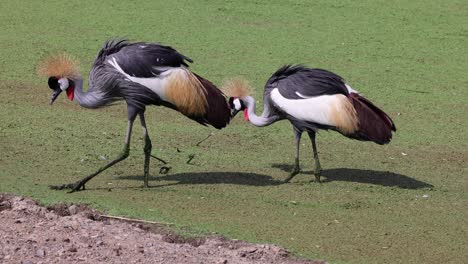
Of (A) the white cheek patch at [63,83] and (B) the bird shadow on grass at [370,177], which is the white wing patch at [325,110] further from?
(A) the white cheek patch at [63,83]

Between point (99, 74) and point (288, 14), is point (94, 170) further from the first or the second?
point (288, 14)

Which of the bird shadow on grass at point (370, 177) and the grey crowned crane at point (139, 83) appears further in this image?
the bird shadow on grass at point (370, 177)

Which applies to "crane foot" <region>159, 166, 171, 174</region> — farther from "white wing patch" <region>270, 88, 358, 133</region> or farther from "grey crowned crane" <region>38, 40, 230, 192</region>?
"white wing patch" <region>270, 88, 358, 133</region>

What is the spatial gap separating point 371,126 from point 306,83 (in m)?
0.59

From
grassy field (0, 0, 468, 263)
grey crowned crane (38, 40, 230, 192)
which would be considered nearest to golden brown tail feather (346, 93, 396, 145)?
grassy field (0, 0, 468, 263)

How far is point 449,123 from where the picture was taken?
9.43 meters

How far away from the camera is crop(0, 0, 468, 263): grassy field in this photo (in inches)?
259

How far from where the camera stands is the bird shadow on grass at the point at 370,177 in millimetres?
7738

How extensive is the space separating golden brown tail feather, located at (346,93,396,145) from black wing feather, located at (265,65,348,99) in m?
0.16

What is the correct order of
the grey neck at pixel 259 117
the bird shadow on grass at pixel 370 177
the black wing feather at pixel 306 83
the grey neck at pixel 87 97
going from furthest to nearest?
1. the grey neck at pixel 259 117
2. the bird shadow on grass at pixel 370 177
3. the black wing feather at pixel 306 83
4. the grey neck at pixel 87 97

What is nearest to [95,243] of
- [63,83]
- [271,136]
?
[63,83]

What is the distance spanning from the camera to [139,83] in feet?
23.3

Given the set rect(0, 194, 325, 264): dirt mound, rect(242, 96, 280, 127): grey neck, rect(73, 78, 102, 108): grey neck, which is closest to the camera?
rect(0, 194, 325, 264): dirt mound

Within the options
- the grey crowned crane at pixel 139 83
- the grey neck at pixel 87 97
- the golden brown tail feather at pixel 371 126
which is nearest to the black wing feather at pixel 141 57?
the grey crowned crane at pixel 139 83
